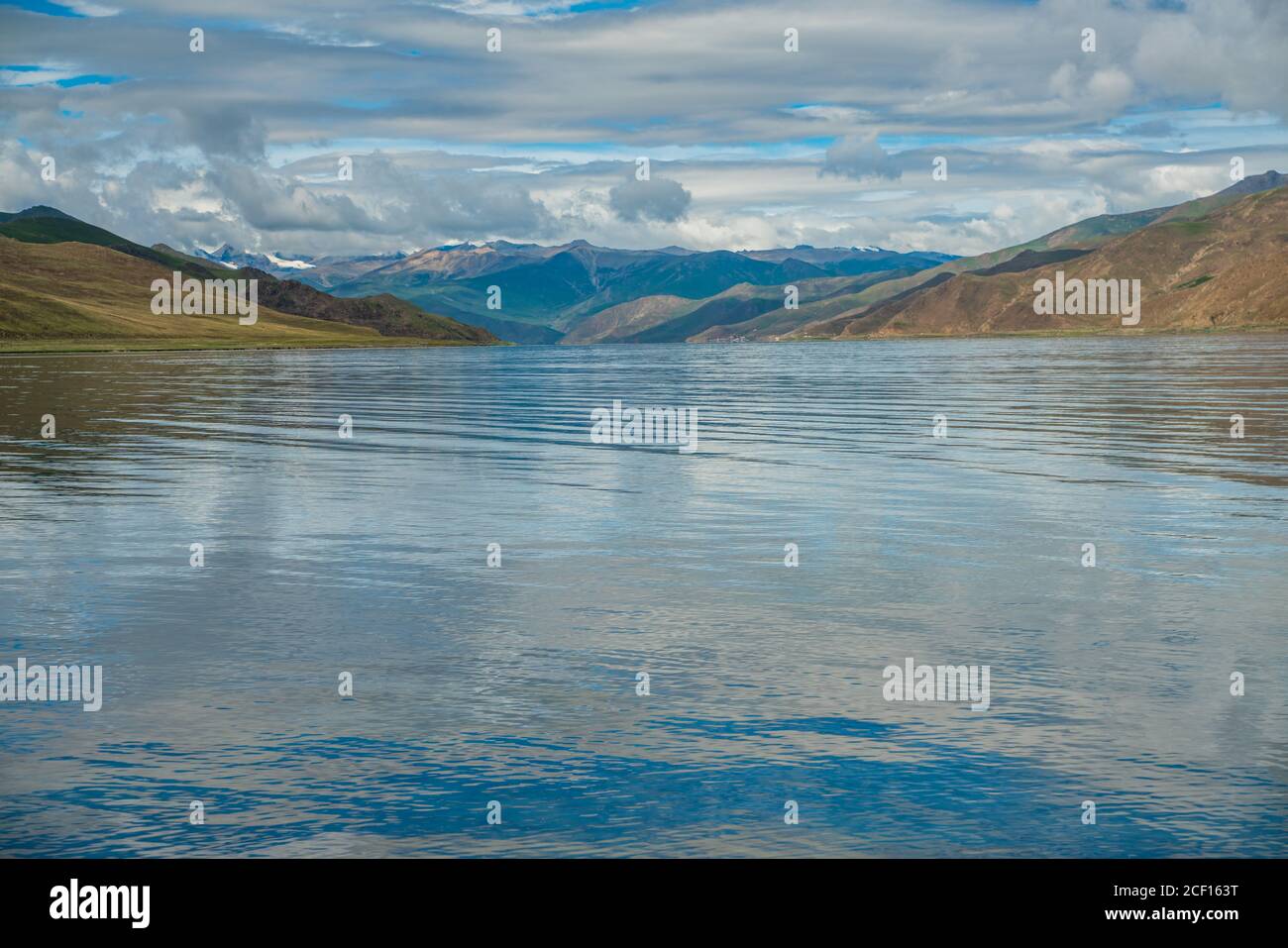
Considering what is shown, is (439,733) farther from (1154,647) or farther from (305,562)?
(305,562)

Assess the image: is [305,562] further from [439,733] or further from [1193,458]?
[1193,458]

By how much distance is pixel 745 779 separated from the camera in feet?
Result: 42.9

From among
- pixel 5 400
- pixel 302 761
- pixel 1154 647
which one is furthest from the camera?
pixel 5 400

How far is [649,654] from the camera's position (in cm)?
1822

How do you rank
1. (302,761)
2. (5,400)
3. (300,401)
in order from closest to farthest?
(302,761), (5,400), (300,401)

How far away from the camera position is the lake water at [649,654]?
1213 centimetres

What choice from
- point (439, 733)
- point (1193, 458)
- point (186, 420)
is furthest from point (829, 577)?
point (186, 420)

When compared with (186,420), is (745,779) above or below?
below

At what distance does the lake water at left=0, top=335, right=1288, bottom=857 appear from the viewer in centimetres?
1213

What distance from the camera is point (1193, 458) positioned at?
42750mm

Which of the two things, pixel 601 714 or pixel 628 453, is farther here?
pixel 628 453

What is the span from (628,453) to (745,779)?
116 ft
